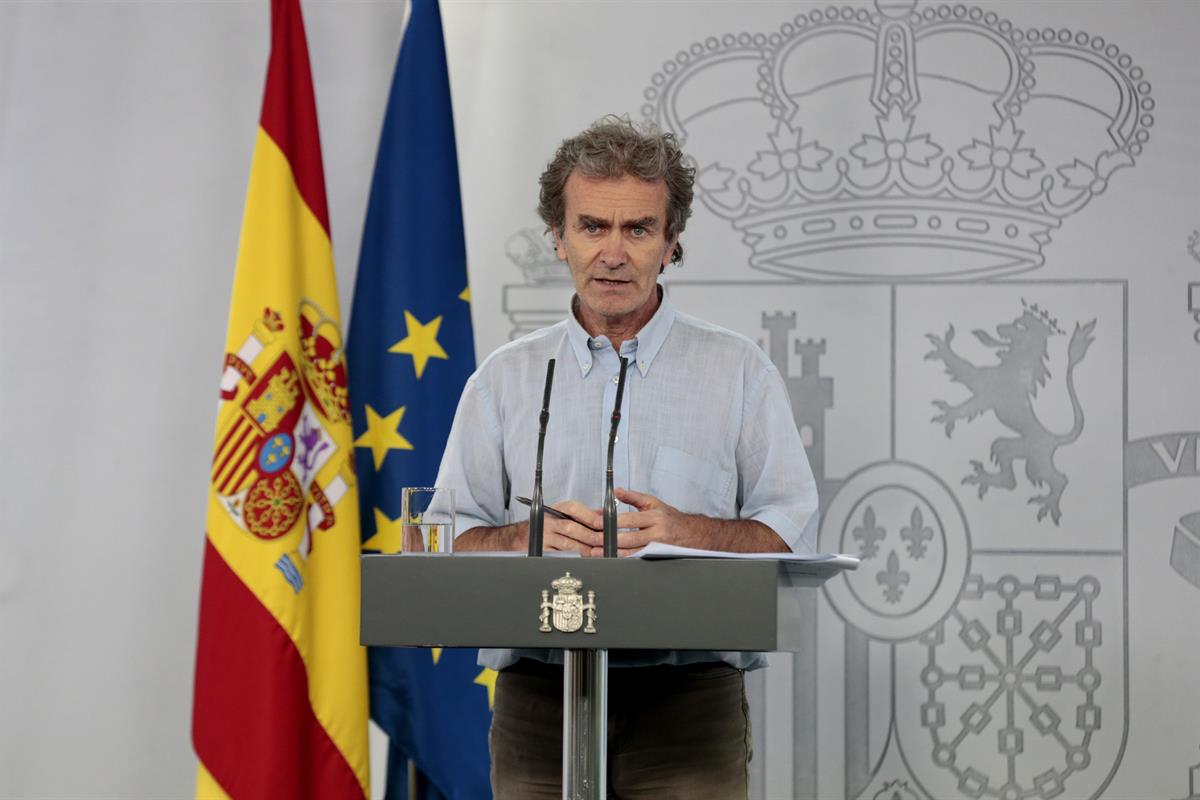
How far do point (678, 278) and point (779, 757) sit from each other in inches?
50.4

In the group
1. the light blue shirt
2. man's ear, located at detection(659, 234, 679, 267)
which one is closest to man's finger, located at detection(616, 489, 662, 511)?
the light blue shirt

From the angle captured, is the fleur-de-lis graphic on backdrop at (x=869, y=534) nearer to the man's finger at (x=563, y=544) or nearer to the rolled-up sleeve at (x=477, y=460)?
the rolled-up sleeve at (x=477, y=460)

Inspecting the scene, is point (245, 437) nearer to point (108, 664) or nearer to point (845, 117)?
point (108, 664)

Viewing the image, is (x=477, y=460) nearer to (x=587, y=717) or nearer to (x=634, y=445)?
(x=634, y=445)

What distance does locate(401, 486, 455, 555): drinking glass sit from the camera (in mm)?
1722

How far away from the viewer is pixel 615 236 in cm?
222

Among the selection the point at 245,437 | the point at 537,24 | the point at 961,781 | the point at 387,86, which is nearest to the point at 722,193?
the point at 537,24

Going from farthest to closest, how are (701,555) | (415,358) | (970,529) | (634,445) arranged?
(970,529) → (415,358) → (634,445) → (701,555)

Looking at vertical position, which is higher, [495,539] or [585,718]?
[495,539]

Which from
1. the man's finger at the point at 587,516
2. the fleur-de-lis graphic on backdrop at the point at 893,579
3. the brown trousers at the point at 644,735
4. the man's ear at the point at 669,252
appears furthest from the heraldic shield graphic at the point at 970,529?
the man's finger at the point at 587,516

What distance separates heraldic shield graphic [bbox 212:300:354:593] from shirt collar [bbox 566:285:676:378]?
3.44 ft

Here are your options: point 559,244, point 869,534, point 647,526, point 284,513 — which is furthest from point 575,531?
point 869,534

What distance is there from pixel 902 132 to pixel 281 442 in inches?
70.4

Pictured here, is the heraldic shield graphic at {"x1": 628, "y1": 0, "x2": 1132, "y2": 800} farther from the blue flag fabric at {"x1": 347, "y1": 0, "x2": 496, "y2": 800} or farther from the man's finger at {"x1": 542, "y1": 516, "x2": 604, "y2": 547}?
the man's finger at {"x1": 542, "y1": 516, "x2": 604, "y2": 547}
